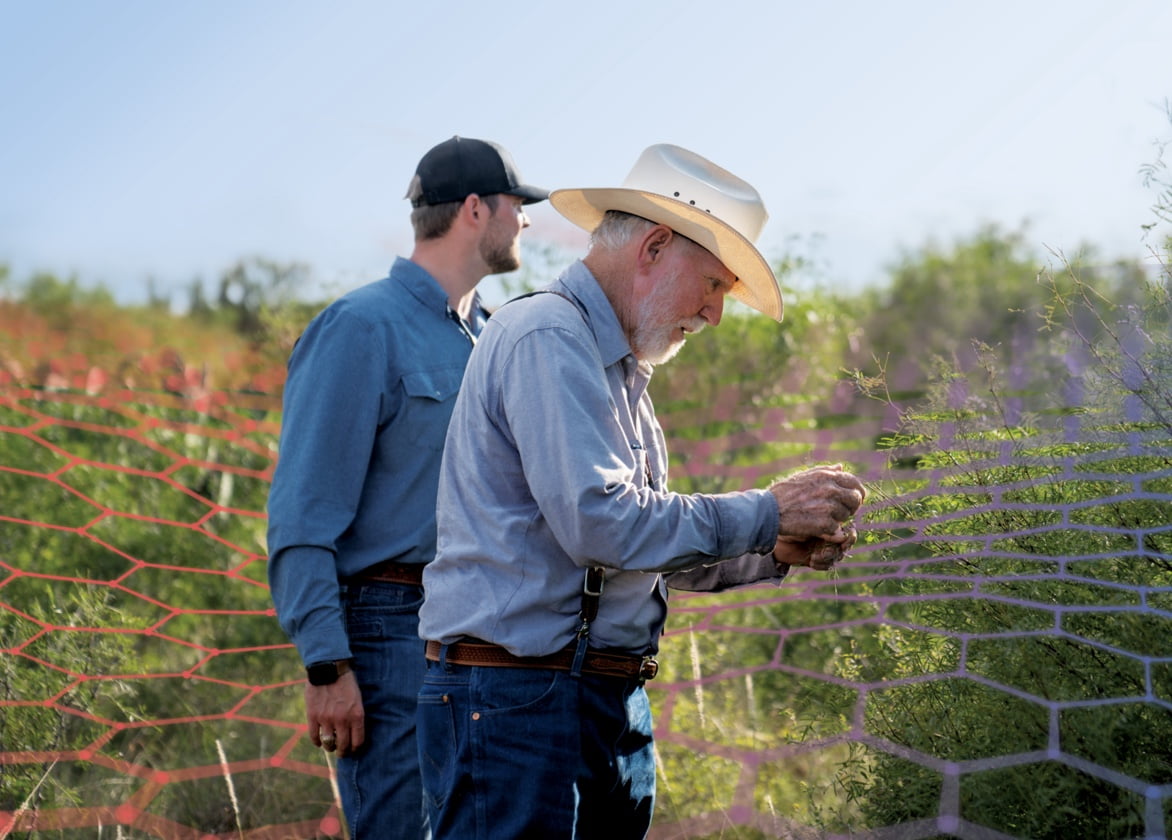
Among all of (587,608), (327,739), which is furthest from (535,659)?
(327,739)

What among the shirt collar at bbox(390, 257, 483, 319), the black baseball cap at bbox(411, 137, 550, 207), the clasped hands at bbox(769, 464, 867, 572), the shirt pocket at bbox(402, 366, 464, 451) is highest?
the black baseball cap at bbox(411, 137, 550, 207)

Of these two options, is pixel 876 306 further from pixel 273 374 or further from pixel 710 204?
pixel 710 204

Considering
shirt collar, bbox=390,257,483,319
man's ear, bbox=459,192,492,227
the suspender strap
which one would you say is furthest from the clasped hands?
man's ear, bbox=459,192,492,227

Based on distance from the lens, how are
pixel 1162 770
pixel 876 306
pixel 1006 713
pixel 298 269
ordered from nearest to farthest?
pixel 1162 770, pixel 1006 713, pixel 298 269, pixel 876 306

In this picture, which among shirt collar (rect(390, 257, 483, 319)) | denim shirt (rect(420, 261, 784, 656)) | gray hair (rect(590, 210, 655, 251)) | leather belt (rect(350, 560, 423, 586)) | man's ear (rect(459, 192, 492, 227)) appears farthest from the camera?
man's ear (rect(459, 192, 492, 227))

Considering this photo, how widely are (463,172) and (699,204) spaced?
46.2 inches

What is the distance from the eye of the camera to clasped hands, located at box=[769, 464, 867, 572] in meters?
2.74

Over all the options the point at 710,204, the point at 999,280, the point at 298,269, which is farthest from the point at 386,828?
the point at 999,280

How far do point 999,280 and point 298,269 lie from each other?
7.50 metres

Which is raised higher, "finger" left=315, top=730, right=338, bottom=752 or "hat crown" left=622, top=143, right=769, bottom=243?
"hat crown" left=622, top=143, right=769, bottom=243

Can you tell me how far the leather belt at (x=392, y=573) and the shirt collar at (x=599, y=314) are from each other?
0.95 metres

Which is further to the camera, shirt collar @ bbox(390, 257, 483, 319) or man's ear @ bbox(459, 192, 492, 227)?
man's ear @ bbox(459, 192, 492, 227)

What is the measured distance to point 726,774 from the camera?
4.75m

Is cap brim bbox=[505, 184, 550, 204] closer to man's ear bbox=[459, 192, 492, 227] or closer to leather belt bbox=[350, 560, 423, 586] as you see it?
man's ear bbox=[459, 192, 492, 227]
